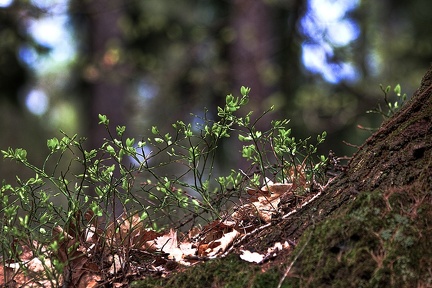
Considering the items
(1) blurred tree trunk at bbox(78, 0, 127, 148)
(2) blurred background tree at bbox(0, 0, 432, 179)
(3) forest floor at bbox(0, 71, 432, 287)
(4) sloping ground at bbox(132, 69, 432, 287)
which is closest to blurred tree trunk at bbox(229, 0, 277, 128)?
(2) blurred background tree at bbox(0, 0, 432, 179)

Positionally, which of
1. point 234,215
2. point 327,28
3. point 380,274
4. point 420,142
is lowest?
point 380,274

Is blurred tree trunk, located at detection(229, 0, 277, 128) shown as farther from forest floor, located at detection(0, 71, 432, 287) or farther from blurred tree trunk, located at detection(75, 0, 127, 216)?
forest floor, located at detection(0, 71, 432, 287)

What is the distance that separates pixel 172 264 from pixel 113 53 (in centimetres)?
767

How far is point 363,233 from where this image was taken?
5.18 feet

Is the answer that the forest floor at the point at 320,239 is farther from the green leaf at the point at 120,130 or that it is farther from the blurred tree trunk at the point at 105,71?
the blurred tree trunk at the point at 105,71

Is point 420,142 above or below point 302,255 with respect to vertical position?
Result: above

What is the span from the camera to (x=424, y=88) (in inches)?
81.7

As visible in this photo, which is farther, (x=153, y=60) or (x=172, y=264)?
(x=153, y=60)

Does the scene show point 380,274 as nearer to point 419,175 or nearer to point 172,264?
point 419,175

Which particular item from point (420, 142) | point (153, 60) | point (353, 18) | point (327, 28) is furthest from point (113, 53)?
point (420, 142)

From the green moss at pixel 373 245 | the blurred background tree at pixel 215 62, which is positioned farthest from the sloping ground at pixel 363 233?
the blurred background tree at pixel 215 62

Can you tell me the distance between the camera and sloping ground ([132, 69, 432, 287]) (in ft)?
4.91

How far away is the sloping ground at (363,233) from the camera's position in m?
1.50

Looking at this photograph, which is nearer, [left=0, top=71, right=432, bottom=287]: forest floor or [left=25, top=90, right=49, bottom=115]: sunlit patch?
[left=0, top=71, right=432, bottom=287]: forest floor
